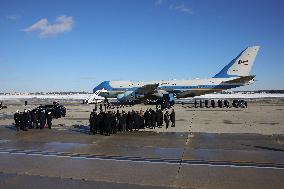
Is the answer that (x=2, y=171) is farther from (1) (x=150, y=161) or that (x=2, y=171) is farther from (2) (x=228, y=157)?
(2) (x=228, y=157)

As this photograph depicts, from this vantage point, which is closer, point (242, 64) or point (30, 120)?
point (30, 120)

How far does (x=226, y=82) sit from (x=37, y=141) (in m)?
42.5

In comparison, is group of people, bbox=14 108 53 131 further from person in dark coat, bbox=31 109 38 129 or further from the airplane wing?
the airplane wing

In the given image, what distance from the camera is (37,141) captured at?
16.8 meters

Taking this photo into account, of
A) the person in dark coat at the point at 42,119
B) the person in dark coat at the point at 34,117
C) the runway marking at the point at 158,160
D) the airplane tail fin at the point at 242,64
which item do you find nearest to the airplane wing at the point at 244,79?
the airplane tail fin at the point at 242,64

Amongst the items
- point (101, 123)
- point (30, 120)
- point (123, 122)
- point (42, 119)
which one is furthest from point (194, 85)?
point (101, 123)

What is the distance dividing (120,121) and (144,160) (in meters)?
8.65

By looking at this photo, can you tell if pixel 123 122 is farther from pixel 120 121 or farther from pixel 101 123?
pixel 101 123

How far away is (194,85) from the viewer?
56.4 meters

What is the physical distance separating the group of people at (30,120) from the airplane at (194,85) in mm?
27582

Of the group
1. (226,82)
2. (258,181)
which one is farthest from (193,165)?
(226,82)

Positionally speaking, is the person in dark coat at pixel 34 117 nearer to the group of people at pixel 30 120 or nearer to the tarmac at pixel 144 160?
the group of people at pixel 30 120

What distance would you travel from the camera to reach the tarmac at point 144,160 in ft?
29.6

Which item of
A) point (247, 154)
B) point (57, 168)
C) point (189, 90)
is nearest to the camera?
point (57, 168)
